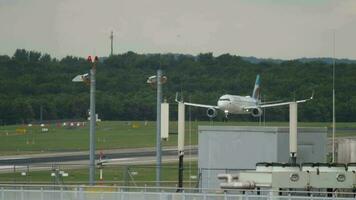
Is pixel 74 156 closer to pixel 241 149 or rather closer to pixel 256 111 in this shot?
pixel 256 111

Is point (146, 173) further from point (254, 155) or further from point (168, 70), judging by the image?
point (168, 70)

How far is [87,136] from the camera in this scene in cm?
13638

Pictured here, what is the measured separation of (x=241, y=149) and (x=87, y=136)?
9123 centimetres

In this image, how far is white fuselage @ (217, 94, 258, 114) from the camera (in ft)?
398

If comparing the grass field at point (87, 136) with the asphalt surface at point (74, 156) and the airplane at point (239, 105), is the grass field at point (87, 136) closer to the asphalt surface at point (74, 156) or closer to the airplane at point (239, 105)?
the airplane at point (239, 105)

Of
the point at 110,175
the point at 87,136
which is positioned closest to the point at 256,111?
the point at 87,136

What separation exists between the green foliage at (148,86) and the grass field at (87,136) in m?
2.17

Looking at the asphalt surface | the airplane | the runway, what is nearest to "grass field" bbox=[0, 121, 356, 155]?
the airplane

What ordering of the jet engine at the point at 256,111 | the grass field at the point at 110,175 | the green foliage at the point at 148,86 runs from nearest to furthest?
the grass field at the point at 110,175
the jet engine at the point at 256,111
the green foliage at the point at 148,86

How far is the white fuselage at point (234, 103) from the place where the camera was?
A: 121m

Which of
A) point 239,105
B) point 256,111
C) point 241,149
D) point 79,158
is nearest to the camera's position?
point 241,149

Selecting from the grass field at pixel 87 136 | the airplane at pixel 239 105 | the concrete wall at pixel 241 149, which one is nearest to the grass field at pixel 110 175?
the concrete wall at pixel 241 149

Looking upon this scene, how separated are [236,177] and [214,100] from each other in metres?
108

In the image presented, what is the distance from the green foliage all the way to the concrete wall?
71.7 metres
